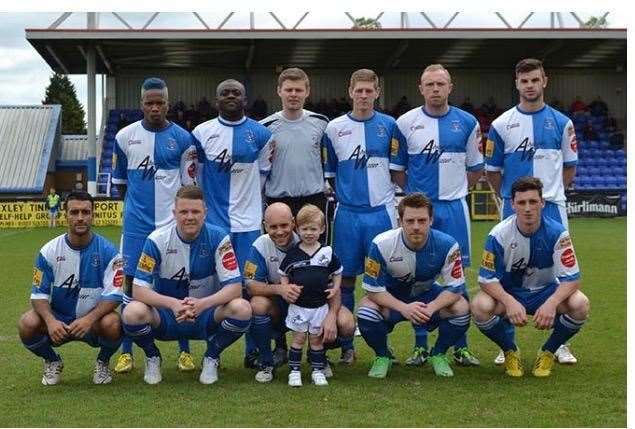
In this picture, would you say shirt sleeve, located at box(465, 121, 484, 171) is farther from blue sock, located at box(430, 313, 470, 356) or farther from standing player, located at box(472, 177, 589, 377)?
blue sock, located at box(430, 313, 470, 356)

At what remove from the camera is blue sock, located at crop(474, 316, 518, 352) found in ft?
16.6

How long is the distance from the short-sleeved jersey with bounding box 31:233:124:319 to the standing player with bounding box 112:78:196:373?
1.78ft

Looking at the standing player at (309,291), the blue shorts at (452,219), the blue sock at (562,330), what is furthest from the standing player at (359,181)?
the blue sock at (562,330)

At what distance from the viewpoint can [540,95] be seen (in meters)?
5.56

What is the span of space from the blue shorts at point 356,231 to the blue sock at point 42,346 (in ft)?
5.87

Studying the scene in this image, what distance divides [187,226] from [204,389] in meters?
0.87

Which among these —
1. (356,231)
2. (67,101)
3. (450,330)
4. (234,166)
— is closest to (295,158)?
(234,166)

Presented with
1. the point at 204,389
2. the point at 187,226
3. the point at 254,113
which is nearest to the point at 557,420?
the point at 204,389

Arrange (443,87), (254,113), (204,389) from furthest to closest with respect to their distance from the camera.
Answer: (254,113) → (443,87) → (204,389)

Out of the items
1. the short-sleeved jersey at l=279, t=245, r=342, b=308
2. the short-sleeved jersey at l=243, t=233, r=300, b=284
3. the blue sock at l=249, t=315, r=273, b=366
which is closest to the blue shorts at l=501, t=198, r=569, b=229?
the short-sleeved jersey at l=279, t=245, r=342, b=308

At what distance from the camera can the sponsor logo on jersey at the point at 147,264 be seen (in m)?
4.91

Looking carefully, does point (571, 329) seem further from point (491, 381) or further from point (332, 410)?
point (332, 410)

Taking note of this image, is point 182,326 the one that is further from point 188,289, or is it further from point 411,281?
point 411,281

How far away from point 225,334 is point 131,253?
1.04 metres
